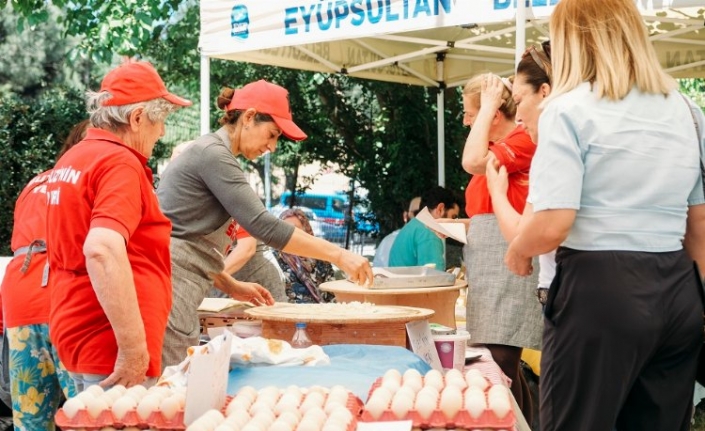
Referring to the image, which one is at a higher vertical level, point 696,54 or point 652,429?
point 696,54

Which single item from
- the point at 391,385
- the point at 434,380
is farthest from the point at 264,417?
the point at 434,380

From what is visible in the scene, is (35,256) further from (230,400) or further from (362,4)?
(362,4)

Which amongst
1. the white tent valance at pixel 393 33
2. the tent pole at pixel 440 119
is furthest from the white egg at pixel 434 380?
the tent pole at pixel 440 119

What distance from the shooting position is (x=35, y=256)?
3311 millimetres

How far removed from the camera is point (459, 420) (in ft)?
6.63

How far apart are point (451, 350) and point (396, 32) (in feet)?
8.77

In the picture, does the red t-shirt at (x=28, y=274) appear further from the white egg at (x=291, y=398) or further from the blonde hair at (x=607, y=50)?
the blonde hair at (x=607, y=50)

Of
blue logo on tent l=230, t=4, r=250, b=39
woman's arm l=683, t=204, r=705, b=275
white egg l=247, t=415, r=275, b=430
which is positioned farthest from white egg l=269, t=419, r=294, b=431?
blue logo on tent l=230, t=4, r=250, b=39

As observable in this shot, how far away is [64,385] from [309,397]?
101 centimetres

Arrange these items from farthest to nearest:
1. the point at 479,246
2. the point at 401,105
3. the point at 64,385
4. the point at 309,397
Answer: the point at 401,105
the point at 479,246
the point at 64,385
the point at 309,397

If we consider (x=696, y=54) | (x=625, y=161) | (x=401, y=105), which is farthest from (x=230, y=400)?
(x=401, y=105)

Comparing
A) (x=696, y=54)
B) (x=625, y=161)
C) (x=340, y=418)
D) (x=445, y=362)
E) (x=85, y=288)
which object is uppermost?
(x=696, y=54)

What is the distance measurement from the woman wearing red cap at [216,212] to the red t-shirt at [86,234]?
636mm

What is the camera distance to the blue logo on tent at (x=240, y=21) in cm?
595
